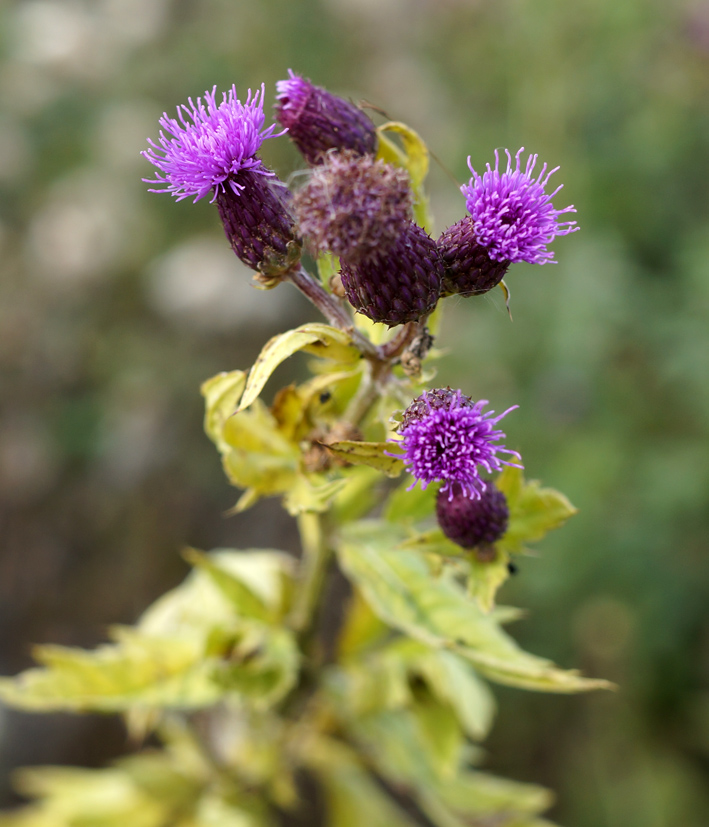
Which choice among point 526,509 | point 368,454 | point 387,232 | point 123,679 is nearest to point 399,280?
point 387,232

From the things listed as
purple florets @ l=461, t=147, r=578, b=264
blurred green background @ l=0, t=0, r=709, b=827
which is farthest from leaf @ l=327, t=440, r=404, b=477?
blurred green background @ l=0, t=0, r=709, b=827

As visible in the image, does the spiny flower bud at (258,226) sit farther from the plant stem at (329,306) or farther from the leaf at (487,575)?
the leaf at (487,575)

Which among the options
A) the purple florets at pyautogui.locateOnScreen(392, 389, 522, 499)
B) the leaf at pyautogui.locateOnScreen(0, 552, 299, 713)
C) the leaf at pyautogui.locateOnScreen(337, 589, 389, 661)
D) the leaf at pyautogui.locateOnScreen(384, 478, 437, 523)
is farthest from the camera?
the leaf at pyautogui.locateOnScreen(337, 589, 389, 661)

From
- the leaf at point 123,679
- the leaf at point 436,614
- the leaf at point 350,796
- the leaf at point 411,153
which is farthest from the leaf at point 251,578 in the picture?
the leaf at point 411,153

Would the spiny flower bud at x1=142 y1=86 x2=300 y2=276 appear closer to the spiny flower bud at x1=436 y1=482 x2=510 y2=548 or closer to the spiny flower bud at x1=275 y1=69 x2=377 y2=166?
the spiny flower bud at x1=275 y1=69 x2=377 y2=166

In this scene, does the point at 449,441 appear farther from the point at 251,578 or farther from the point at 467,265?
the point at 251,578
